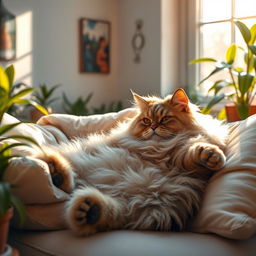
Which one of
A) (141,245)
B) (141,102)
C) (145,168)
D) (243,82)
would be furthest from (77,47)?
(141,245)

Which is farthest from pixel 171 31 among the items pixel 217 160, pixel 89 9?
pixel 217 160

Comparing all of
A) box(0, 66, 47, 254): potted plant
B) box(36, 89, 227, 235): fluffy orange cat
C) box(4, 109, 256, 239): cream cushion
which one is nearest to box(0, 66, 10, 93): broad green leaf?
box(0, 66, 47, 254): potted plant

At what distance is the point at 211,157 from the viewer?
131cm

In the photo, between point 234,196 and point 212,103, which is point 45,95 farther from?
point 234,196

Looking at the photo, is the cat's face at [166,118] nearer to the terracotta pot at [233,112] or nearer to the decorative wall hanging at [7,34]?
the terracotta pot at [233,112]

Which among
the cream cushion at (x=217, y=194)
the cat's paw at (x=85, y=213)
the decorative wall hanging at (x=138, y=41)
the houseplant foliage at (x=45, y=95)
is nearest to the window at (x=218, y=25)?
the decorative wall hanging at (x=138, y=41)

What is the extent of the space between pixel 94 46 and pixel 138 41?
0.44 metres

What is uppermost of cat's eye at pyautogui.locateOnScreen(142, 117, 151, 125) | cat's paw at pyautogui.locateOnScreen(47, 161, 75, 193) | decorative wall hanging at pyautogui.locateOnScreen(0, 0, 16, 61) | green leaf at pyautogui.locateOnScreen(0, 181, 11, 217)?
decorative wall hanging at pyautogui.locateOnScreen(0, 0, 16, 61)

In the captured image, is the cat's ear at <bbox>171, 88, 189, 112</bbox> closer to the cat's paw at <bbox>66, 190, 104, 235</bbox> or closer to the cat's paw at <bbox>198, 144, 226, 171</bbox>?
the cat's paw at <bbox>198, 144, 226, 171</bbox>

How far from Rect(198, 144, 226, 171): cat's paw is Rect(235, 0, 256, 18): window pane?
7.02 feet

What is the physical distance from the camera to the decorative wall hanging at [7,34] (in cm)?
326

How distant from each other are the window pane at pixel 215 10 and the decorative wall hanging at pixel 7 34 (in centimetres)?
165

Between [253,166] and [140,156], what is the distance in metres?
0.42

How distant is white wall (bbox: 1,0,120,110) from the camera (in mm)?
3453
